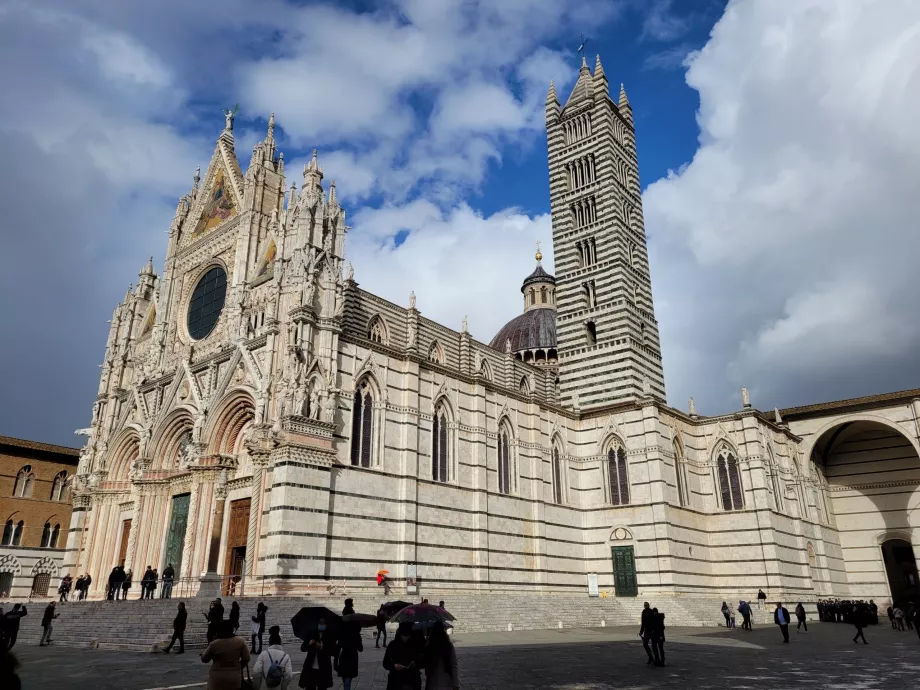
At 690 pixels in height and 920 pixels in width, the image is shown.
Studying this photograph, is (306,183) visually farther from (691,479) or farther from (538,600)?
(691,479)

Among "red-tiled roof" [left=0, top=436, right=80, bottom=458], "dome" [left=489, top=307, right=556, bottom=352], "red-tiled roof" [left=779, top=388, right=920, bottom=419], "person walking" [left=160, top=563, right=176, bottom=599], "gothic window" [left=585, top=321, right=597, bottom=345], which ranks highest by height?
"dome" [left=489, top=307, right=556, bottom=352]

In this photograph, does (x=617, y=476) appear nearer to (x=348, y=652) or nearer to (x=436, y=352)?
(x=436, y=352)

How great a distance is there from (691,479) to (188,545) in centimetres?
2308

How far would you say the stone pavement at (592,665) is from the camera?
1157cm

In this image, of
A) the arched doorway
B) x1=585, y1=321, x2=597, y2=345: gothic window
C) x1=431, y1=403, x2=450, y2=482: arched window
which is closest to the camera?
x1=431, y1=403, x2=450, y2=482: arched window

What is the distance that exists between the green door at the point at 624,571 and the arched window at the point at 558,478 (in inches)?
131

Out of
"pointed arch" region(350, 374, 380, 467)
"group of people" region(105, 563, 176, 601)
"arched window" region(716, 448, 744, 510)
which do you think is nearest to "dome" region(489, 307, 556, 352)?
"arched window" region(716, 448, 744, 510)

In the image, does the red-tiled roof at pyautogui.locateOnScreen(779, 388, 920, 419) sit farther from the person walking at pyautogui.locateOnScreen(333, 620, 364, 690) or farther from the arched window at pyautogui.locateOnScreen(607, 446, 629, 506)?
the person walking at pyautogui.locateOnScreen(333, 620, 364, 690)

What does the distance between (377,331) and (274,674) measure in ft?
79.1

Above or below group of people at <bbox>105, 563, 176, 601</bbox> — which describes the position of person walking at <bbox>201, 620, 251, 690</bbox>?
below

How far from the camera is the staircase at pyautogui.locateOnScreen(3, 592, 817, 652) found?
18891mm

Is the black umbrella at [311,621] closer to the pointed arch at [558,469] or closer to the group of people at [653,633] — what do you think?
the group of people at [653,633]

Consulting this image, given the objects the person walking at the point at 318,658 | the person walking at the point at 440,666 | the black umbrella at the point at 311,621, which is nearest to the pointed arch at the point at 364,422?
the black umbrella at the point at 311,621

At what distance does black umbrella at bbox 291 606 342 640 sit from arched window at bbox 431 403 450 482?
63.3 feet
